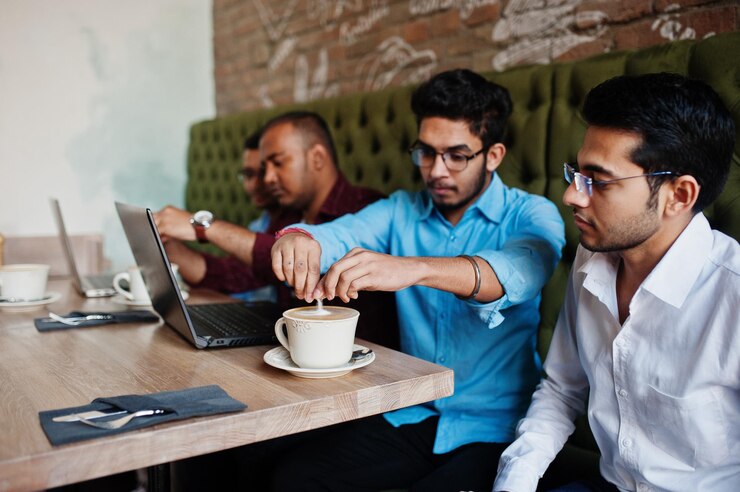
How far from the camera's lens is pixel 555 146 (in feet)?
5.74

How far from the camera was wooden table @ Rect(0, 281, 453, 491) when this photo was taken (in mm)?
709

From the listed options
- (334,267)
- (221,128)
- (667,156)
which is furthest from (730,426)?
(221,128)

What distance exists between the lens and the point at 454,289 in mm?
1164

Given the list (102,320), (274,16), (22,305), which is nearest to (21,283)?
(22,305)

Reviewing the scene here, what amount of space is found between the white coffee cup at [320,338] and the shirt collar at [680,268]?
49cm

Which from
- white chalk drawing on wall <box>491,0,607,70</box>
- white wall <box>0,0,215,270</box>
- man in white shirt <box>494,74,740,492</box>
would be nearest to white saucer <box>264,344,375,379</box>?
man in white shirt <box>494,74,740,492</box>

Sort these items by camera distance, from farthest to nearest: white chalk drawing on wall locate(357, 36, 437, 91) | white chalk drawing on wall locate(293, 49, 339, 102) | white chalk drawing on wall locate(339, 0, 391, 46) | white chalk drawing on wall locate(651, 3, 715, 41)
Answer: white chalk drawing on wall locate(293, 49, 339, 102), white chalk drawing on wall locate(339, 0, 391, 46), white chalk drawing on wall locate(357, 36, 437, 91), white chalk drawing on wall locate(651, 3, 715, 41)

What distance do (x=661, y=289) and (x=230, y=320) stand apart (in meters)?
0.84

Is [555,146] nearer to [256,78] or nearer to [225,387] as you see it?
[225,387]

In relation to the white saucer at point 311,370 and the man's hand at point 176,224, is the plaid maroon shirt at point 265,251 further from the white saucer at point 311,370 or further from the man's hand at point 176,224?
the white saucer at point 311,370

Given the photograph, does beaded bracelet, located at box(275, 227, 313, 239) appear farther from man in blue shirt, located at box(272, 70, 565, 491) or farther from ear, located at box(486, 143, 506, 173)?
ear, located at box(486, 143, 506, 173)

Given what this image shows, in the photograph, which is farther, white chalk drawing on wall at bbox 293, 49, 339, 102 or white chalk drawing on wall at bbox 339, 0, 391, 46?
white chalk drawing on wall at bbox 293, 49, 339, 102

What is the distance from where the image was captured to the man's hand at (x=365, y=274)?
1.04 meters

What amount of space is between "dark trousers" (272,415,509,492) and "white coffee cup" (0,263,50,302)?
75 centimetres
